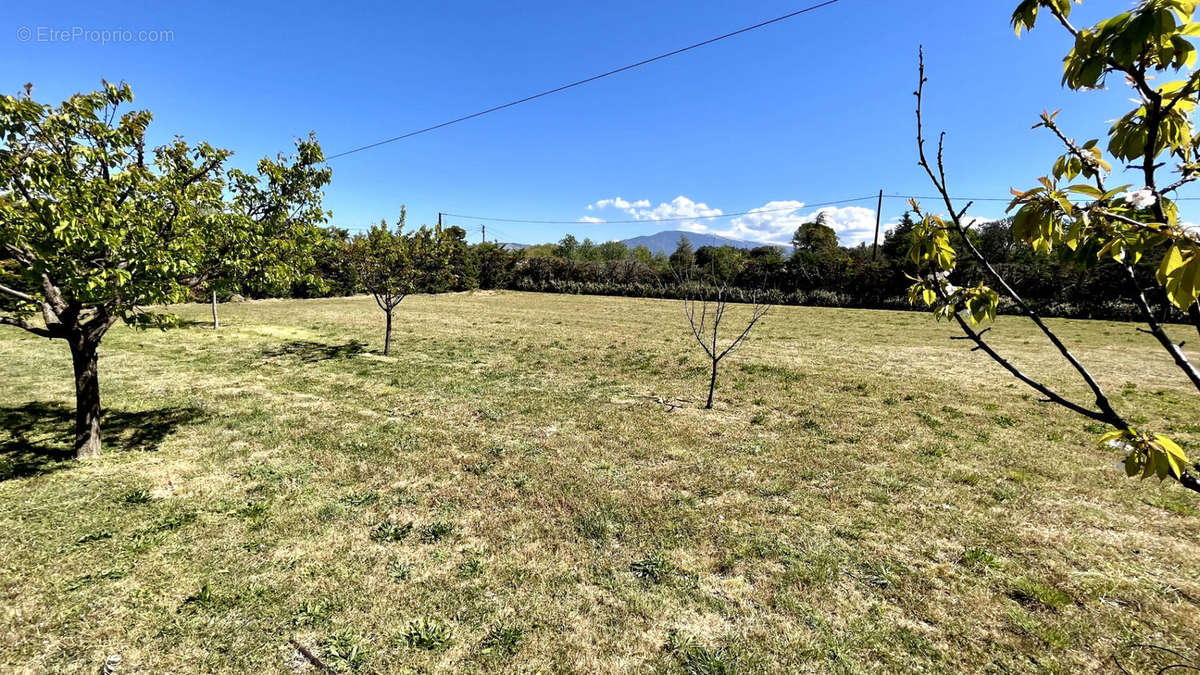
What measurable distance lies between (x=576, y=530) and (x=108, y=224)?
5.96m

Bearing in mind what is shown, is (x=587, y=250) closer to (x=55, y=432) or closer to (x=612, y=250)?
(x=612, y=250)

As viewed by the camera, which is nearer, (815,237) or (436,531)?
(436,531)

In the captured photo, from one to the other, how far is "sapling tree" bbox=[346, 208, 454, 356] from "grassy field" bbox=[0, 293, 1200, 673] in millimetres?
4152

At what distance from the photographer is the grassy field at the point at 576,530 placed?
335 centimetres

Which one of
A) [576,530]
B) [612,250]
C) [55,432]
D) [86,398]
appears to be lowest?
Result: [576,530]

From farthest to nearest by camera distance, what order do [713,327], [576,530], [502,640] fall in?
[713,327] → [576,530] → [502,640]

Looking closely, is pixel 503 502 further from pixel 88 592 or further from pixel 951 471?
pixel 951 471

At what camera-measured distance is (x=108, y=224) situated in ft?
15.6

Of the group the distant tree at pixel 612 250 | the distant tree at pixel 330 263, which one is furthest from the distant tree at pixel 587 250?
the distant tree at pixel 330 263

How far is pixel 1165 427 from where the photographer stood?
7910 millimetres

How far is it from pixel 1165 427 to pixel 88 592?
14846mm

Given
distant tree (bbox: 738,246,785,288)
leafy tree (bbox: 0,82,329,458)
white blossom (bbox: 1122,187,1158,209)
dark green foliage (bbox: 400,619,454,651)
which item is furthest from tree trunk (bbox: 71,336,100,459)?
distant tree (bbox: 738,246,785,288)

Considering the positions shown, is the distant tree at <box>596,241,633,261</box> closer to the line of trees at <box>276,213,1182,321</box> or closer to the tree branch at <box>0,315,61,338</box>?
the line of trees at <box>276,213,1182,321</box>

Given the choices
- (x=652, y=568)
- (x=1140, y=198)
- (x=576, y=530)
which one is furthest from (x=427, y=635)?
(x=1140, y=198)
